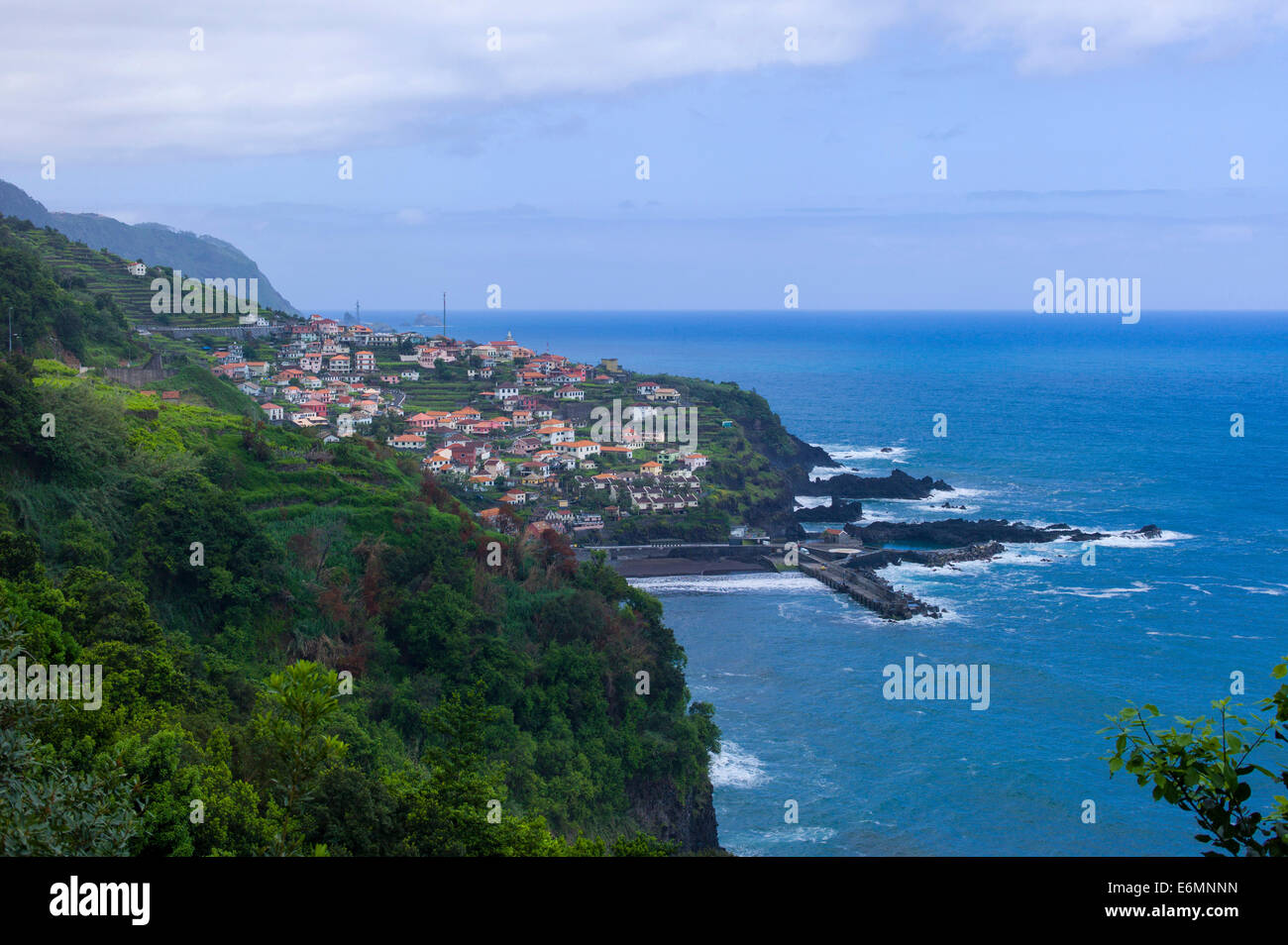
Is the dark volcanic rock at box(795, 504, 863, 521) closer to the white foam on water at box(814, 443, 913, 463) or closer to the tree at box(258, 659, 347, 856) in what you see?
the white foam on water at box(814, 443, 913, 463)

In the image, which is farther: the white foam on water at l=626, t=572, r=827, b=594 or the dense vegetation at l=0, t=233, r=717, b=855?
the white foam on water at l=626, t=572, r=827, b=594

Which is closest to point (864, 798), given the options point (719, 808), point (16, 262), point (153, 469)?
point (719, 808)

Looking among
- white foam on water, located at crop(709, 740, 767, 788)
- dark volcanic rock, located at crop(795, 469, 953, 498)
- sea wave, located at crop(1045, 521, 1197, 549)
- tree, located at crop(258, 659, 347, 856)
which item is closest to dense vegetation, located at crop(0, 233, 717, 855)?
tree, located at crop(258, 659, 347, 856)

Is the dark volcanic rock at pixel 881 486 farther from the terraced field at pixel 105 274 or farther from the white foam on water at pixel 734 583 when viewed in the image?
the terraced field at pixel 105 274

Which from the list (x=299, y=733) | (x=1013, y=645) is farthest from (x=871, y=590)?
(x=299, y=733)

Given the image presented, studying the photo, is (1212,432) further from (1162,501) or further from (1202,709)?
(1202,709)

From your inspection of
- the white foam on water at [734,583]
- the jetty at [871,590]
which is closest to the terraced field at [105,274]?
the white foam on water at [734,583]
